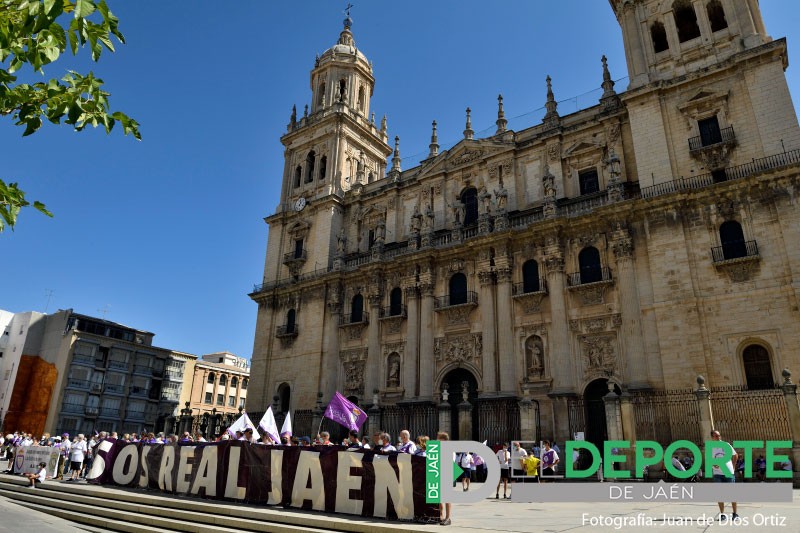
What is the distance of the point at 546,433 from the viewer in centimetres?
2083

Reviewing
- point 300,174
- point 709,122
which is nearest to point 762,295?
point 709,122

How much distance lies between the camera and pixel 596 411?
20531mm

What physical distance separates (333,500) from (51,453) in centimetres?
1226

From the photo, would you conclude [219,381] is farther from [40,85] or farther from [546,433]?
[40,85]

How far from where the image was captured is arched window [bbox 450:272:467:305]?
25641mm

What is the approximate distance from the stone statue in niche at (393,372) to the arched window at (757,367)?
579 inches

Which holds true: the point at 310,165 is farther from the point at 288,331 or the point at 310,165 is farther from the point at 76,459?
the point at 76,459

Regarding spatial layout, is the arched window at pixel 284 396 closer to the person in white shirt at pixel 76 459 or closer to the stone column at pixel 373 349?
the stone column at pixel 373 349

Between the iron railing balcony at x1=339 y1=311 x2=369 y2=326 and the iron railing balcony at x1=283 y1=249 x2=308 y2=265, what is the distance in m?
5.25

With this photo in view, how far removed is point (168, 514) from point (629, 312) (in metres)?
17.5

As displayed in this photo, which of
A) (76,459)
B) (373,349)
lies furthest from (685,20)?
(76,459)

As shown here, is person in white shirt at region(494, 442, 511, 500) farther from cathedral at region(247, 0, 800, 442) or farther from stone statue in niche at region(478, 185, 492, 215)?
stone statue in niche at region(478, 185, 492, 215)

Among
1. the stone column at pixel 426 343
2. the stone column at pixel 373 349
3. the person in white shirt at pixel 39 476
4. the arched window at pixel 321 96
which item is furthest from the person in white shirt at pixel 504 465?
the arched window at pixel 321 96

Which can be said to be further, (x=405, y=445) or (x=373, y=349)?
(x=373, y=349)
